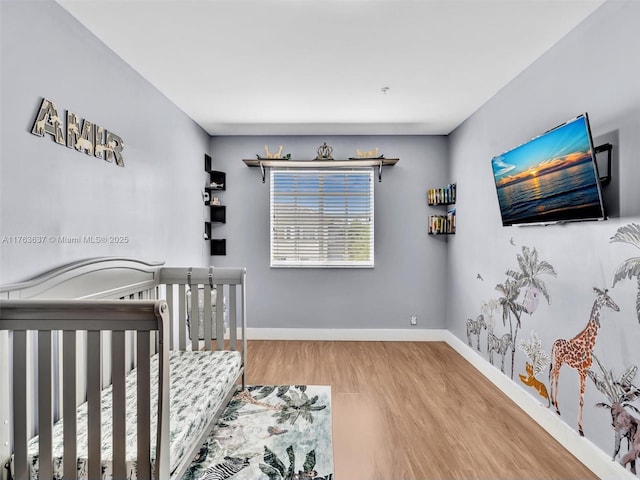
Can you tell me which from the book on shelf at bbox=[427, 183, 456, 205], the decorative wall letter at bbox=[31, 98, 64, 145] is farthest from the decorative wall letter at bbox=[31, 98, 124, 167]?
the book on shelf at bbox=[427, 183, 456, 205]

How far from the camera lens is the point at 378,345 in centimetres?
388

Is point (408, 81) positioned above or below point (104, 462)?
above

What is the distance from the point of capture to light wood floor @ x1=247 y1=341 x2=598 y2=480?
1.84m

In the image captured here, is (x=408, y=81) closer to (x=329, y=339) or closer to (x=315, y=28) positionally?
(x=315, y=28)

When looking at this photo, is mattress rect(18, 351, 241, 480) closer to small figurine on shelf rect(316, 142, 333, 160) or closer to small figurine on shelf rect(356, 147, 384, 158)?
small figurine on shelf rect(316, 142, 333, 160)

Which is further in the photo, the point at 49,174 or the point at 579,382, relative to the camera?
the point at 579,382

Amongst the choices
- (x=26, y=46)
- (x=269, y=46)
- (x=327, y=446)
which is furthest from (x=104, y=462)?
(x=269, y=46)

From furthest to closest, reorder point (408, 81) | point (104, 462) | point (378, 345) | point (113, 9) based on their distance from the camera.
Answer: point (378, 345) < point (408, 81) < point (113, 9) < point (104, 462)

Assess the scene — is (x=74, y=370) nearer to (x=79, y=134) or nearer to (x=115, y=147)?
(x=79, y=134)

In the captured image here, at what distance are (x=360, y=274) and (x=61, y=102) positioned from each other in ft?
10.5

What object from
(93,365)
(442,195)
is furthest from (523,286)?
(93,365)

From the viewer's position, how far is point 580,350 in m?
1.93

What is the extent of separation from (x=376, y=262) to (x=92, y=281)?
117 inches

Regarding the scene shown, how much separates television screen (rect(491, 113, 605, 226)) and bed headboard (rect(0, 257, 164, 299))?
276 cm
